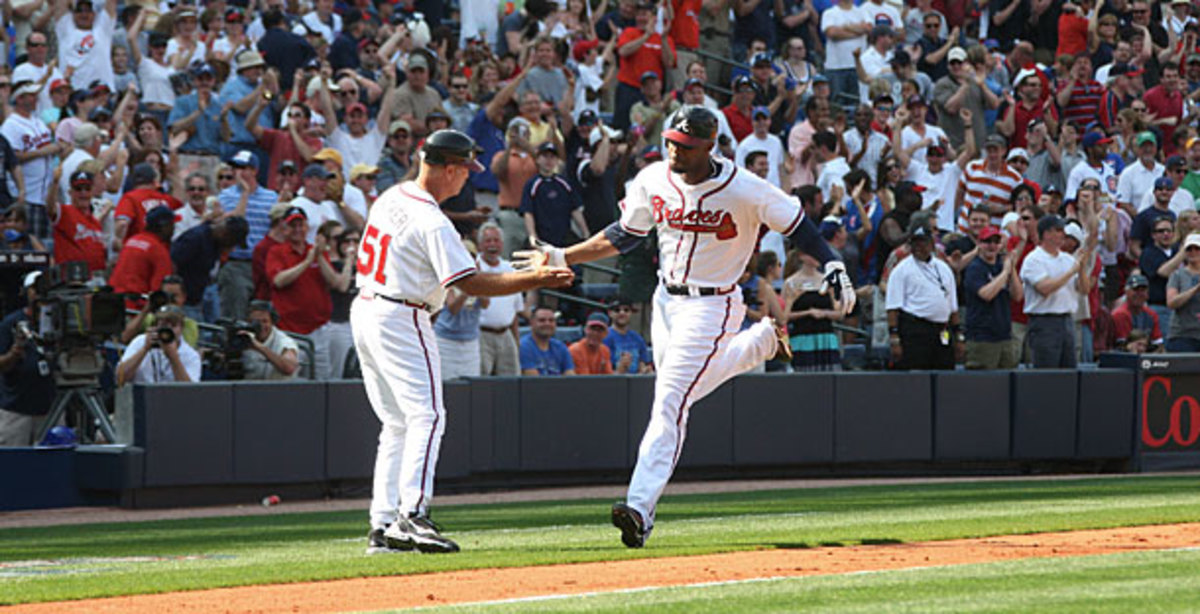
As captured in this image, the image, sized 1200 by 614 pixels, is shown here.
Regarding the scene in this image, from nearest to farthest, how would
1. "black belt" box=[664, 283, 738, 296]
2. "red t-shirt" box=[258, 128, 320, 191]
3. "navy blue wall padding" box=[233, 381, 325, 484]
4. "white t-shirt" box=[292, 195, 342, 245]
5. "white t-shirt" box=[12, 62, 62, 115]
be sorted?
"black belt" box=[664, 283, 738, 296]
"navy blue wall padding" box=[233, 381, 325, 484]
"white t-shirt" box=[292, 195, 342, 245]
"white t-shirt" box=[12, 62, 62, 115]
"red t-shirt" box=[258, 128, 320, 191]

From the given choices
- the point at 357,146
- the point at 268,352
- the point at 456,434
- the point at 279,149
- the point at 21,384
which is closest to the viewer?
the point at 21,384

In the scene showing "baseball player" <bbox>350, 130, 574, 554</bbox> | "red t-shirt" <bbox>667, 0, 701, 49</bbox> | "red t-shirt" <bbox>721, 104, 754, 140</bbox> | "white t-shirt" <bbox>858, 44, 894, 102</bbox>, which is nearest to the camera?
"baseball player" <bbox>350, 130, 574, 554</bbox>

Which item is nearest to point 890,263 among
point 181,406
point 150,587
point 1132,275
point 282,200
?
point 1132,275

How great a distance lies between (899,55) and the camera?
22531mm

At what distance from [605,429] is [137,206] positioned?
4.57m

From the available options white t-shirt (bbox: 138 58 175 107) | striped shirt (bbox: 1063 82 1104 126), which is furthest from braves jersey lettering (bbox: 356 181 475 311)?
striped shirt (bbox: 1063 82 1104 126)

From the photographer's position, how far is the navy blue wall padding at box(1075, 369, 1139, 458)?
17500 mm

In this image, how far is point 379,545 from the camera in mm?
9148

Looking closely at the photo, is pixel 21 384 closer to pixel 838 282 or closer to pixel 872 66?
pixel 838 282

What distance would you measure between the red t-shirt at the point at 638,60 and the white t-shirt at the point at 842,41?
2.91m

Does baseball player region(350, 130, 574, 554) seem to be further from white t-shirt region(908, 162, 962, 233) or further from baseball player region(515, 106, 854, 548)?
white t-shirt region(908, 162, 962, 233)

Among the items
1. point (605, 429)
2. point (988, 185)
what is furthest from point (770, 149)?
point (605, 429)

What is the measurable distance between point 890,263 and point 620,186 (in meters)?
3.27

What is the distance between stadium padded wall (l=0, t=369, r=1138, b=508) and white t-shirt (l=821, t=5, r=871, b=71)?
6.99 metres
